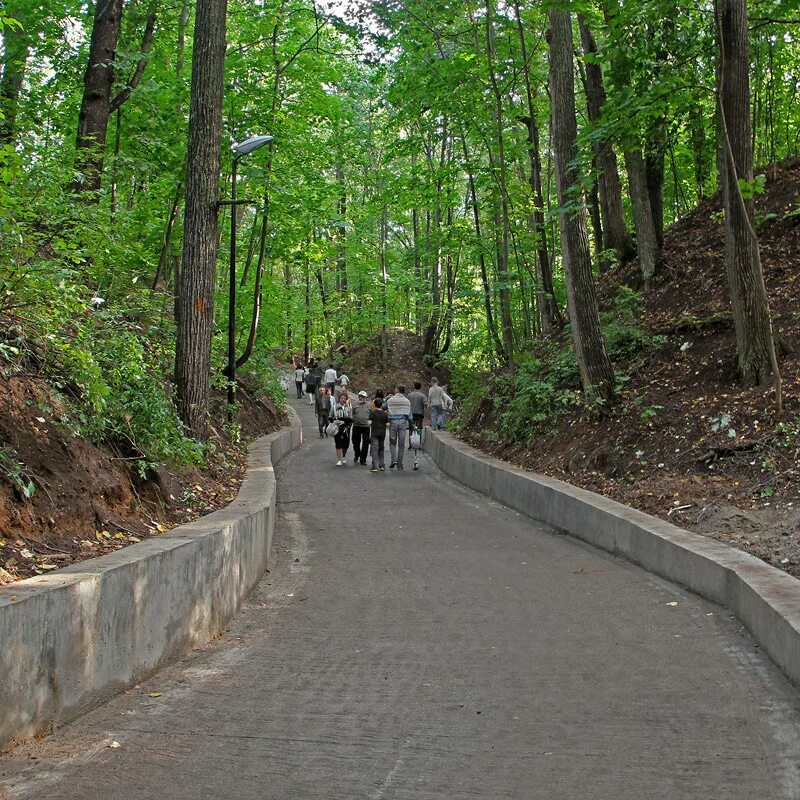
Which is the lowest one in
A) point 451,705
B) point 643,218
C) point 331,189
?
point 451,705

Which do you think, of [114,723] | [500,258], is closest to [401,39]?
[500,258]

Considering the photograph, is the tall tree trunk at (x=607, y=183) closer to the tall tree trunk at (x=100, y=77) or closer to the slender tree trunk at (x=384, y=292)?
the tall tree trunk at (x=100, y=77)

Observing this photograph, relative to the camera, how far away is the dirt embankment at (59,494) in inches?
226

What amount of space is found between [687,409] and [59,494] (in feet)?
29.5

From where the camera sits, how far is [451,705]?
5113 millimetres

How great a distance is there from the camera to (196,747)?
14.5 feet

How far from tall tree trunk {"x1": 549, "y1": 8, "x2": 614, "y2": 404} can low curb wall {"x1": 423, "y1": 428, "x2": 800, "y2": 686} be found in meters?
2.04

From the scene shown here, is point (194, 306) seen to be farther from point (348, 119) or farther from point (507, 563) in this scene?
point (348, 119)

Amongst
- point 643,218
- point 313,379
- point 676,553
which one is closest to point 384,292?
point 313,379

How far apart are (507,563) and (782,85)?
53.4 ft

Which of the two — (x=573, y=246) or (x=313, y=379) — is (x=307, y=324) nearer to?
(x=313, y=379)

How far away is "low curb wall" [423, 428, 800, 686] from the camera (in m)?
5.89

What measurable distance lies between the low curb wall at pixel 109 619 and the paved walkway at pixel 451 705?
0.46 feet

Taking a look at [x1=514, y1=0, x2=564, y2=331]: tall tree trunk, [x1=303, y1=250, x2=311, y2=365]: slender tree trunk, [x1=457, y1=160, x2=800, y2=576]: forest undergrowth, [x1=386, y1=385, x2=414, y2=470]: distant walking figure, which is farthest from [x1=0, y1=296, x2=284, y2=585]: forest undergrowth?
[x1=303, y1=250, x2=311, y2=365]: slender tree trunk
